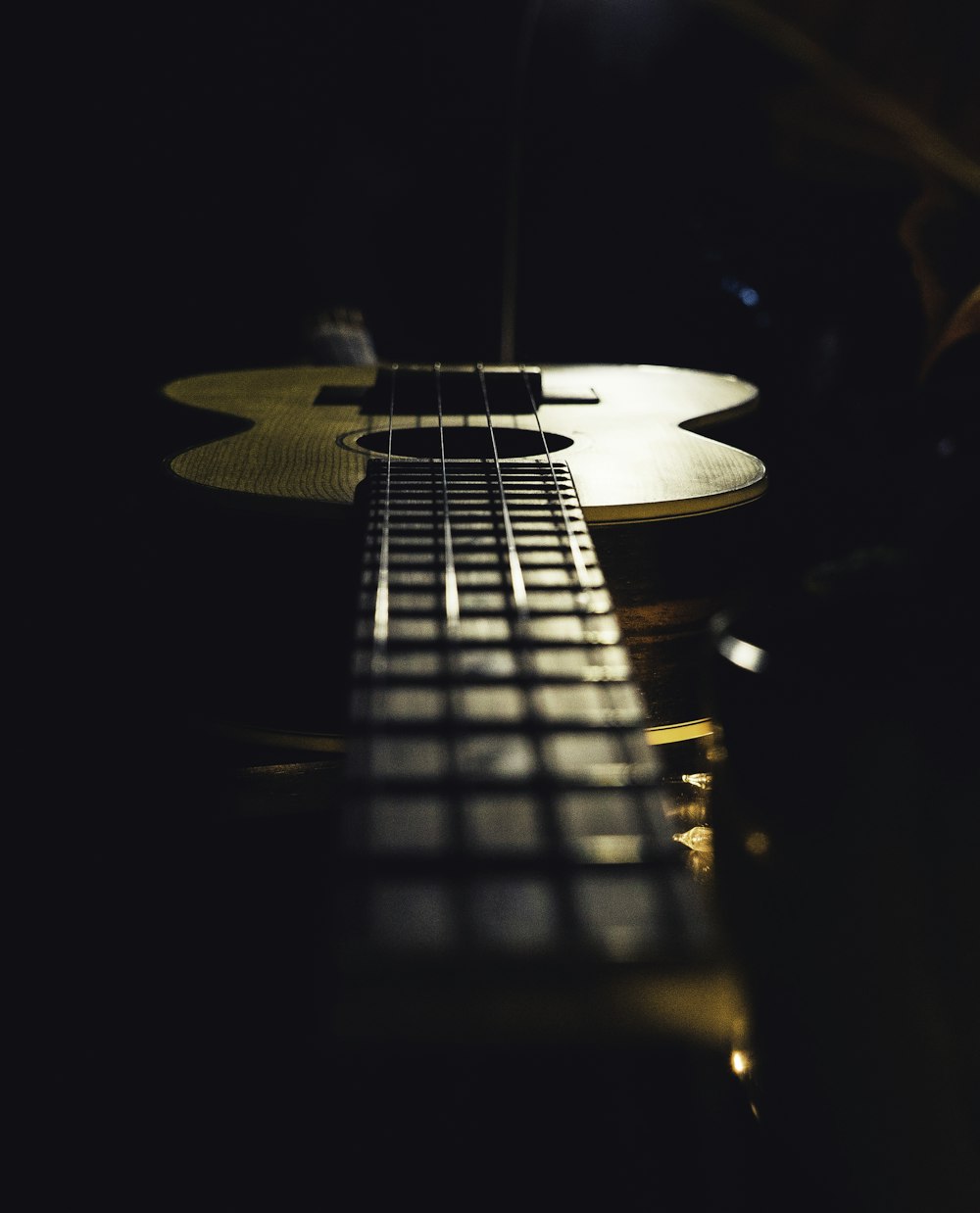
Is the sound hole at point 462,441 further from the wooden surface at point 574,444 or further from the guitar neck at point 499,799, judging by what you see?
the guitar neck at point 499,799

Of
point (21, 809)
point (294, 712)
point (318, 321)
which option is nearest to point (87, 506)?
point (318, 321)

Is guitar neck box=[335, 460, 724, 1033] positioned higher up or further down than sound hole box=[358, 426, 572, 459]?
further down

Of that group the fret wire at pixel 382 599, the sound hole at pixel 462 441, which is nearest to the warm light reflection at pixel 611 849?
the fret wire at pixel 382 599

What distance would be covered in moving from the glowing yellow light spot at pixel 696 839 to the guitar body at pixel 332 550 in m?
0.24

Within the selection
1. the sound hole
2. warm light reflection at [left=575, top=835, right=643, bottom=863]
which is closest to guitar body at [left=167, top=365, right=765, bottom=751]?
the sound hole

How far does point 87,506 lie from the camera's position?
2.16 metres

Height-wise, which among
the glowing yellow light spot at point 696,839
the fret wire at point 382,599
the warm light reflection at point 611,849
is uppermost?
the fret wire at point 382,599

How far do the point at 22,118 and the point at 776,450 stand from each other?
1949 millimetres

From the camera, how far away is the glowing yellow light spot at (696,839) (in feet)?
3.43

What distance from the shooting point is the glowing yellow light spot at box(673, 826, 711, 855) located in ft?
3.43

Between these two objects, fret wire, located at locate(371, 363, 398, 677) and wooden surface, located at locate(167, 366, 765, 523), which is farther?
wooden surface, located at locate(167, 366, 765, 523)

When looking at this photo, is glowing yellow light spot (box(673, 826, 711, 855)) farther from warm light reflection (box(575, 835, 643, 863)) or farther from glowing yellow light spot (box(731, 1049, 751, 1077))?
warm light reflection (box(575, 835, 643, 863))


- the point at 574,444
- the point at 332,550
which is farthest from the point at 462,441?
the point at 332,550

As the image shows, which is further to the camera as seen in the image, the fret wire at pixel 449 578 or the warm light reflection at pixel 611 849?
the fret wire at pixel 449 578
